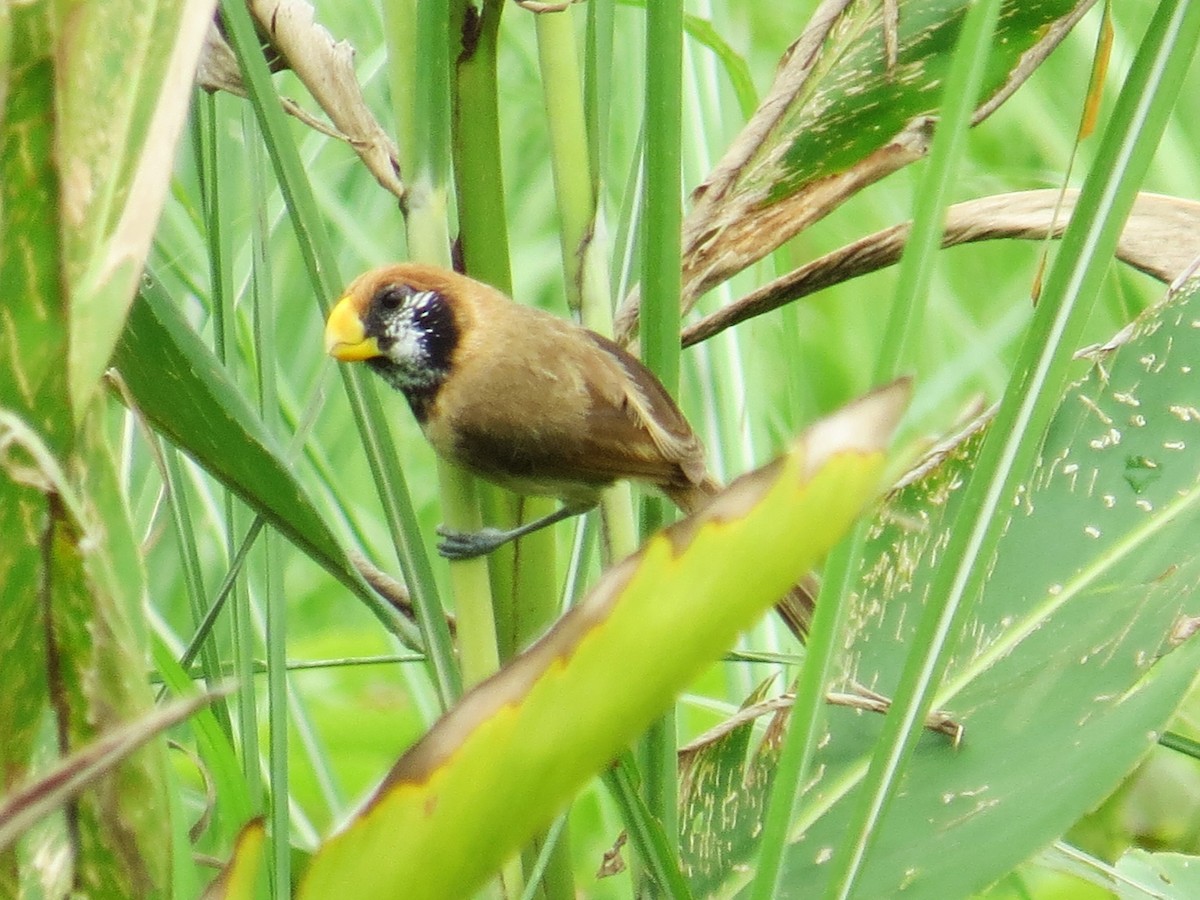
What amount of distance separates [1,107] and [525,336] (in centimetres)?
113

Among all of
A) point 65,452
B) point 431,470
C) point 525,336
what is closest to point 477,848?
point 65,452

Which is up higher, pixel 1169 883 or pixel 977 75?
pixel 977 75

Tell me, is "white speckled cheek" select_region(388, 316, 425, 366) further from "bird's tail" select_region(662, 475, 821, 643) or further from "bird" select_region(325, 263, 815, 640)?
"bird's tail" select_region(662, 475, 821, 643)

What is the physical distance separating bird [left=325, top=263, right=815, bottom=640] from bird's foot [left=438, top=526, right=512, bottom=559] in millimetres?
247

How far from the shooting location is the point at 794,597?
1218 millimetres

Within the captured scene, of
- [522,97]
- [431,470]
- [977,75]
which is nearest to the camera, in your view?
[977,75]

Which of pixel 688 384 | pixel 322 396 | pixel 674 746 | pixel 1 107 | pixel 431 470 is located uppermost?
pixel 1 107

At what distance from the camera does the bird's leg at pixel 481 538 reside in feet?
2.69

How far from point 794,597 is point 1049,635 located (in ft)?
0.87

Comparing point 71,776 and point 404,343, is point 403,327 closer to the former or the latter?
point 404,343

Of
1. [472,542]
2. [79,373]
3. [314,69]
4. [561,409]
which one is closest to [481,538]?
[472,542]

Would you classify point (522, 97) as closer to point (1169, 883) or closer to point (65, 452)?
point (1169, 883)

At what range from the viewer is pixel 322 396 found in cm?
103

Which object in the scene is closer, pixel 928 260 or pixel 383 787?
pixel 383 787
